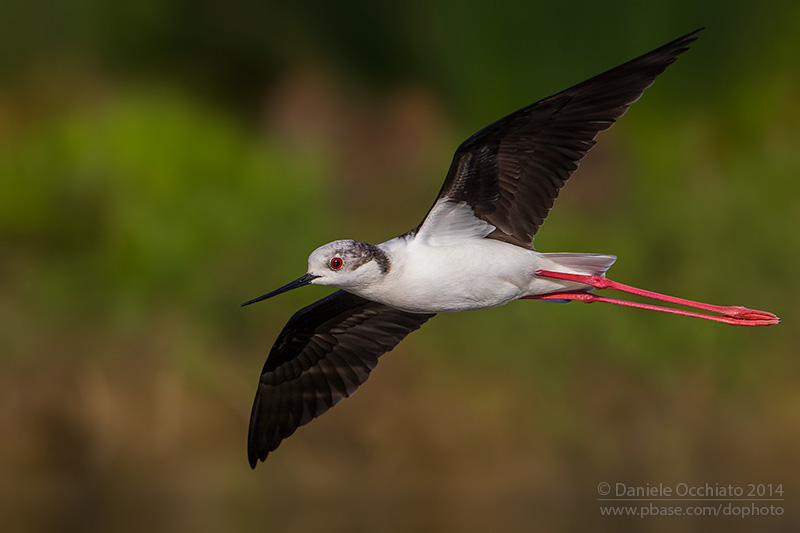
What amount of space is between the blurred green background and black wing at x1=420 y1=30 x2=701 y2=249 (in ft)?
19.1

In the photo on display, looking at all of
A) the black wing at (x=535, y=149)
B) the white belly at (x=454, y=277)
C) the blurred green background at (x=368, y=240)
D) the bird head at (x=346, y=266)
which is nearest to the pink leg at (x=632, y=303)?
the white belly at (x=454, y=277)

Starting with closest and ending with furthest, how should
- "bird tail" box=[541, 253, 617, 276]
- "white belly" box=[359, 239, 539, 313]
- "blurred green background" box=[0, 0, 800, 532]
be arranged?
"white belly" box=[359, 239, 539, 313], "bird tail" box=[541, 253, 617, 276], "blurred green background" box=[0, 0, 800, 532]

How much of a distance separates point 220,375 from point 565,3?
21.5ft

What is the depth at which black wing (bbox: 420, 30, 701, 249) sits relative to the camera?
5980mm

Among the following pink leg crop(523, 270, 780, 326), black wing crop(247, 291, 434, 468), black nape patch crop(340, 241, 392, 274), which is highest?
black nape patch crop(340, 241, 392, 274)

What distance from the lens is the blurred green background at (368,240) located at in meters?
12.3

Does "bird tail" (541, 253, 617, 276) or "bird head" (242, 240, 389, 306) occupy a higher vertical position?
"bird tail" (541, 253, 617, 276)

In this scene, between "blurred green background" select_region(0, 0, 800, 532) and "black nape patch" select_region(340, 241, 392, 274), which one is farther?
"blurred green background" select_region(0, 0, 800, 532)

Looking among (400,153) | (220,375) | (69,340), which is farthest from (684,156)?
(69,340)

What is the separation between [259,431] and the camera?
750 centimetres

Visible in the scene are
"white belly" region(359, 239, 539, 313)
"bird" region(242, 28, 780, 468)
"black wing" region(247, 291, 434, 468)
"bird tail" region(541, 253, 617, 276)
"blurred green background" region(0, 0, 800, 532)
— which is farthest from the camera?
"blurred green background" region(0, 0, 800, 532)

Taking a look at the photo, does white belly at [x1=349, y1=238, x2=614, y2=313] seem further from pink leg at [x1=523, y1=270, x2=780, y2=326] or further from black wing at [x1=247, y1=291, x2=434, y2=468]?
black wing at [x1=247, y1=291, x2=434, y2=468]

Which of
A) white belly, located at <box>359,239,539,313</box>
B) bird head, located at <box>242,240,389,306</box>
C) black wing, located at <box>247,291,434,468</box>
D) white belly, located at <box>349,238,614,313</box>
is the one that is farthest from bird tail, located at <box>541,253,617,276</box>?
black wing, located at <box>247,291,434,468</box>

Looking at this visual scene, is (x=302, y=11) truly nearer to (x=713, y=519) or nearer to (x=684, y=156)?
(x=684, y=156)
